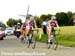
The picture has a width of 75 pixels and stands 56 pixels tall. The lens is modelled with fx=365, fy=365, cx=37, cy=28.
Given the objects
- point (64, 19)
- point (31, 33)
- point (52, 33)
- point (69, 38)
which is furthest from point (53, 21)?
point (64, 19)

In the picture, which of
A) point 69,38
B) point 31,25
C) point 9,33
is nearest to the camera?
point 31,25

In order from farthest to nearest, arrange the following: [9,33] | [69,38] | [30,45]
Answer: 1. [9,33]
2. [69,38]
3. [30,45]

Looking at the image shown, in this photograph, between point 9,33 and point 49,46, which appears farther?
point 9,33

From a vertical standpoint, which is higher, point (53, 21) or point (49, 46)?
point (53, 21)

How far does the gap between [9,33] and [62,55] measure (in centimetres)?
5225

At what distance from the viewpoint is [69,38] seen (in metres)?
32.2

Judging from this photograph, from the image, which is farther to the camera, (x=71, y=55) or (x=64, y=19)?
(x=64, y=19)

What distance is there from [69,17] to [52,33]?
468ft

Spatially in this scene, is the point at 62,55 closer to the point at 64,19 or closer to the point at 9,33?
the point at 9,33

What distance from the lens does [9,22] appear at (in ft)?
574

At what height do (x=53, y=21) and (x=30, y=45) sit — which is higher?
(x=53, y=21)

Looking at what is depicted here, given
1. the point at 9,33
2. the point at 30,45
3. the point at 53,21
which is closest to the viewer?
the point at 53,21

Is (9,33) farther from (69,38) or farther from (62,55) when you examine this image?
(62,55)

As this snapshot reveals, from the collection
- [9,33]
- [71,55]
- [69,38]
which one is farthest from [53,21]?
[9,33]
